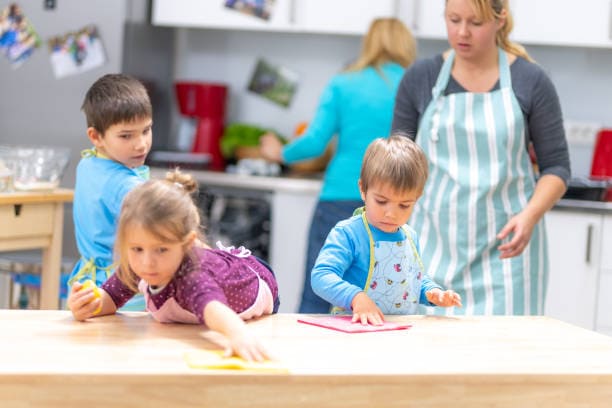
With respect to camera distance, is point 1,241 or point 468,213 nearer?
point 468,213

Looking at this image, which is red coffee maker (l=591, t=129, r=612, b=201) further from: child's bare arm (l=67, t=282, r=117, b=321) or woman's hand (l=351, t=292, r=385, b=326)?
child's bare arm (l=67, t=282, r=117, b=321)

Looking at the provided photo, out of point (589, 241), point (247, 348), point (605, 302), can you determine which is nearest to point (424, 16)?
point (589, 241)

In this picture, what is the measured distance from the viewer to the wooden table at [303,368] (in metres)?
1.46

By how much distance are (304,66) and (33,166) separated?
1.64 meters

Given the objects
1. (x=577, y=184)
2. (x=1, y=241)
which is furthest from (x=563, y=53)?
(x=1, y=241)

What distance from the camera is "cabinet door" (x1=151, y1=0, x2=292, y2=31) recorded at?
4156mm

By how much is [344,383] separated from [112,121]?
2.96 ft

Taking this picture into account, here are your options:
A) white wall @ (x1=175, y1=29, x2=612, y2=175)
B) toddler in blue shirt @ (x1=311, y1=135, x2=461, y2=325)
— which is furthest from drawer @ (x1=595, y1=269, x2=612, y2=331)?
toddler in blue shirt @ (x1=311, y1=135, x2=461, y2=325)

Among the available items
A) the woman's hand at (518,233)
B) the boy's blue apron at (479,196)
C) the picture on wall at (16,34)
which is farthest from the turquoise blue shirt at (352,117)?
the picture on wall at (16,34)

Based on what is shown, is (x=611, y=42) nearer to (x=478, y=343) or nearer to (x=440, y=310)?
(x=440, y=310)

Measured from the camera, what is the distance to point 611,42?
3.81 m

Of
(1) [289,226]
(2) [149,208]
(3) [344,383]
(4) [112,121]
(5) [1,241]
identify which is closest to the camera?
(3) [344,383]

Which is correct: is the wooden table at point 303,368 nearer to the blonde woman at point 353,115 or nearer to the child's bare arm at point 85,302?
the child's bare arm at point 85,302

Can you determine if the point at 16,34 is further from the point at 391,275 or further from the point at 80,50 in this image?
A: the point at 391,275
